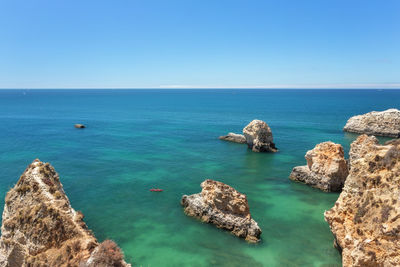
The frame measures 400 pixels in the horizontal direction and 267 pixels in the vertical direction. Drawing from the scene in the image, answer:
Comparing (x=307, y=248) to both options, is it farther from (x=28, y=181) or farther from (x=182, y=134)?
(x=182, y=134)

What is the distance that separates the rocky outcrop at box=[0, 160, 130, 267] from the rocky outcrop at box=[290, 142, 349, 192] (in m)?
27.4

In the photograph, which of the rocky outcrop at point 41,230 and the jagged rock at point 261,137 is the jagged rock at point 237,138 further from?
the rocky outcrop at point 41,230

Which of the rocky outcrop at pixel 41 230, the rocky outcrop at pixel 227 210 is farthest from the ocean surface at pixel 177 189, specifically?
the rocky outcrop at pixel 41 230

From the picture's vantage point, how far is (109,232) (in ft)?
80.9

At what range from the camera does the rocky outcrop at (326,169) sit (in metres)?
33.1

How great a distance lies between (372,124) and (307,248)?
58.1 m

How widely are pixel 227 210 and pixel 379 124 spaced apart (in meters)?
58.9

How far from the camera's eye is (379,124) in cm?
6769

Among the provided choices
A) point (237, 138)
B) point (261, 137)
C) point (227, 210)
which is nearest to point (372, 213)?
point (227, 210)

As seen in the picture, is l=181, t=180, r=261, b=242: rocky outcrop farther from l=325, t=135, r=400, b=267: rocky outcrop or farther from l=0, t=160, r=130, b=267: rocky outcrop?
l=0, t=160, r=130, b=267: rocky outcrop

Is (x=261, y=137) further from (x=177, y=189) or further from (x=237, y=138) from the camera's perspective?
(x=177, y=189)

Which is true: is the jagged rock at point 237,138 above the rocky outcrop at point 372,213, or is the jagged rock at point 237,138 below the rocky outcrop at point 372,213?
below

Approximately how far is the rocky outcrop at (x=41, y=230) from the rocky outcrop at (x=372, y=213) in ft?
41.5

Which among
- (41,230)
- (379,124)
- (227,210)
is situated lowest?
(227,210)
